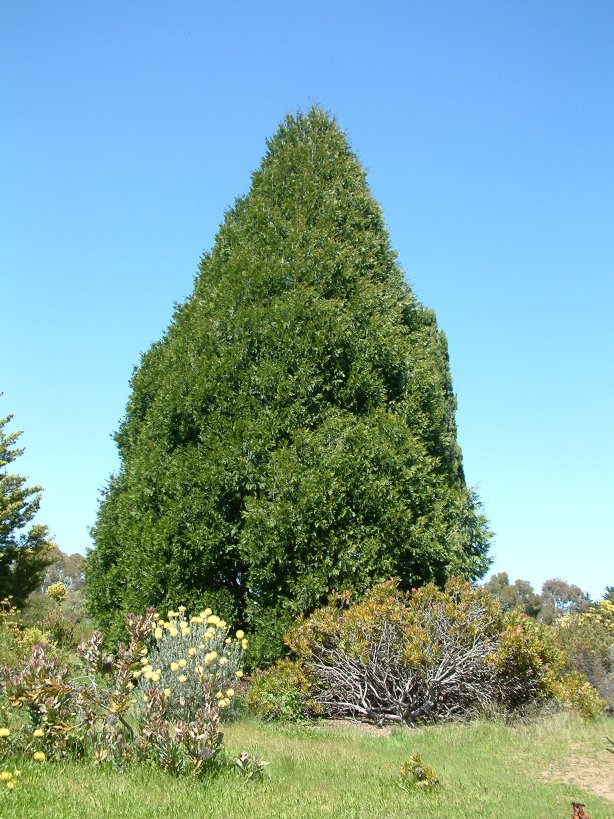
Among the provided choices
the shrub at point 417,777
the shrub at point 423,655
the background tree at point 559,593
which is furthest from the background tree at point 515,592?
the shrub at point 417,777

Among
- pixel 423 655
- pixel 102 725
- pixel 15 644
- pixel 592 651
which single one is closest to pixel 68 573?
pixel 15 644

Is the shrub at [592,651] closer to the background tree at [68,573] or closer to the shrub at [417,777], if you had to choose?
the shrub at [417,777]

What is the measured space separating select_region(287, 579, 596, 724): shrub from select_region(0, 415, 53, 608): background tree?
16.6m

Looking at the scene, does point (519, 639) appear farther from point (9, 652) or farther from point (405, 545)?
point (9, 652)

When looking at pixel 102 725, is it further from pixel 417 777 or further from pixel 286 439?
pixel 286 439

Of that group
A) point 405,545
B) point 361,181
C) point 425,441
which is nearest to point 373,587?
point 405,545

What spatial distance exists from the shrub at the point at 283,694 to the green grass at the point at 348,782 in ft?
1.94

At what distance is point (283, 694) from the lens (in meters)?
9.14

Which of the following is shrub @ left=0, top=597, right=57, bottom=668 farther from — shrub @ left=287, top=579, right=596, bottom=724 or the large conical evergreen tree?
shrub @ left=287, top=579, right=596, bottom=724

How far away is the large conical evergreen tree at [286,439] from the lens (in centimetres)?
980

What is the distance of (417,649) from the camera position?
883 centimetres

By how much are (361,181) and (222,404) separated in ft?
18.5

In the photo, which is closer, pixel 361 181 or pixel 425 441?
pixel 425 441

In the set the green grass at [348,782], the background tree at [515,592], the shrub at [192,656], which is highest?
the background tree at [515,592]
